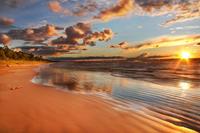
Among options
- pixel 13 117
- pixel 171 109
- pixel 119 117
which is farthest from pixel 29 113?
pixel 171 109

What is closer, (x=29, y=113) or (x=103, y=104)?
(x=29, y=113)

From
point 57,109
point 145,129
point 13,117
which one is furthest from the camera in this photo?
point 57,109

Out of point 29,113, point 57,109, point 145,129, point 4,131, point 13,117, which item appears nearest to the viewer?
point 4,131

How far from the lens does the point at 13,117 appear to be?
830cm

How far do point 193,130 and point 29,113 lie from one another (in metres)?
5.61

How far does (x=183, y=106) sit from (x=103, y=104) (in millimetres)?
3611

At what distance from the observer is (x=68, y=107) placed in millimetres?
10422

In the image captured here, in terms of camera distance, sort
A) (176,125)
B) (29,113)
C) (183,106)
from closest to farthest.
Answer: (176,125) < (29,113) < (183,106)

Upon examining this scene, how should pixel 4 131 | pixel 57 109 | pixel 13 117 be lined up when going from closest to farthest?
pixel 4 131 → pixel 13 117 → pixel 57 109

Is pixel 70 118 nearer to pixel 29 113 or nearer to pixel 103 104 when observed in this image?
pixel 29 113

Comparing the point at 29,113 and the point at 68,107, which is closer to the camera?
the point at 29,113

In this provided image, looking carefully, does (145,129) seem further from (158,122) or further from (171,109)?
(171,109)

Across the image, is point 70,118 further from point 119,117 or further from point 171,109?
point 171,109

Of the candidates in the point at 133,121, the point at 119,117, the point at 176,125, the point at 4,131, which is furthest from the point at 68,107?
the point at 176,125
